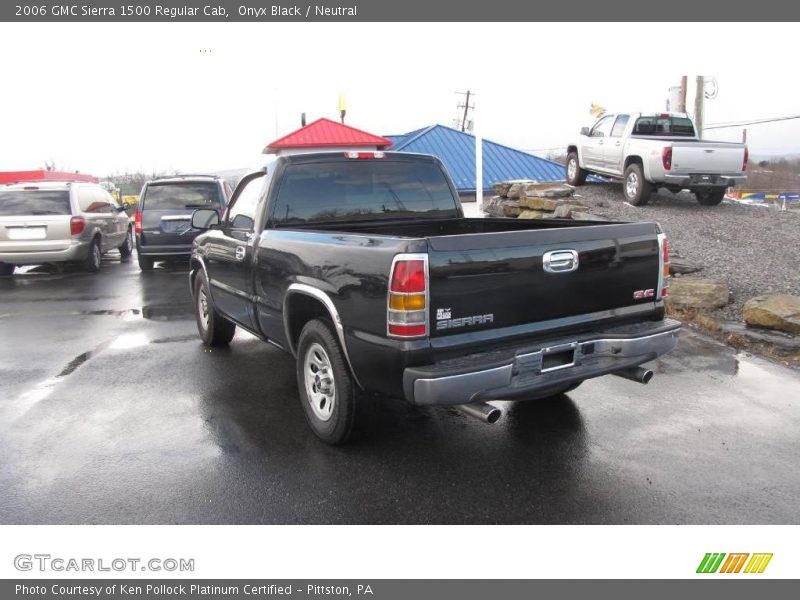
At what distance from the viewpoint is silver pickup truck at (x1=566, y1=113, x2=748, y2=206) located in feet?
38.9

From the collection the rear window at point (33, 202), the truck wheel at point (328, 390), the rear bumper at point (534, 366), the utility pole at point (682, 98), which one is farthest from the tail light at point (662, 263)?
the utility pole at point (682, 98)

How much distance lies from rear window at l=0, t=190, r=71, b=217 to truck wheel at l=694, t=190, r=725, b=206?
1305 cm

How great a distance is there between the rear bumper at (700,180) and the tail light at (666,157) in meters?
0.17

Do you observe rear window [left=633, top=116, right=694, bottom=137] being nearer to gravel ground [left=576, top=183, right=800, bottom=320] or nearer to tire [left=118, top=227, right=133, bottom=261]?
gravel ground [left=576, top=183, right=800, bottom=320]

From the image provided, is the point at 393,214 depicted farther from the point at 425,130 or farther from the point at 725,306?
the point at 425,130

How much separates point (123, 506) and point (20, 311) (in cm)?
713

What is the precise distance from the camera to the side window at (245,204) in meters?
5.23

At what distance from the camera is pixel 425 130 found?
28125 millimetres

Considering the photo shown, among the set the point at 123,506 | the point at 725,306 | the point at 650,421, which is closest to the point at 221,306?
the point at 123,506

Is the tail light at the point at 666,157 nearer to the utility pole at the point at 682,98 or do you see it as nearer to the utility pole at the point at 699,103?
the utility pole at the point at 699,103

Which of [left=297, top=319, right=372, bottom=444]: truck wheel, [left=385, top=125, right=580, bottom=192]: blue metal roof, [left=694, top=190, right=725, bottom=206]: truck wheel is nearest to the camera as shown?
[left=297, top=319, right=372, bottom=444]: truck wheel

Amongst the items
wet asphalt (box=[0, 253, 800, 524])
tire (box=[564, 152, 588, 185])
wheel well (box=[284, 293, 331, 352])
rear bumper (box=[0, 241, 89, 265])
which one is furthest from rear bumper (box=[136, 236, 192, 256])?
tire (box=[564, 152, 588, 185])

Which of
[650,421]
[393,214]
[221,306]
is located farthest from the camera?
[221,306]

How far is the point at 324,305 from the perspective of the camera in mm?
3986
